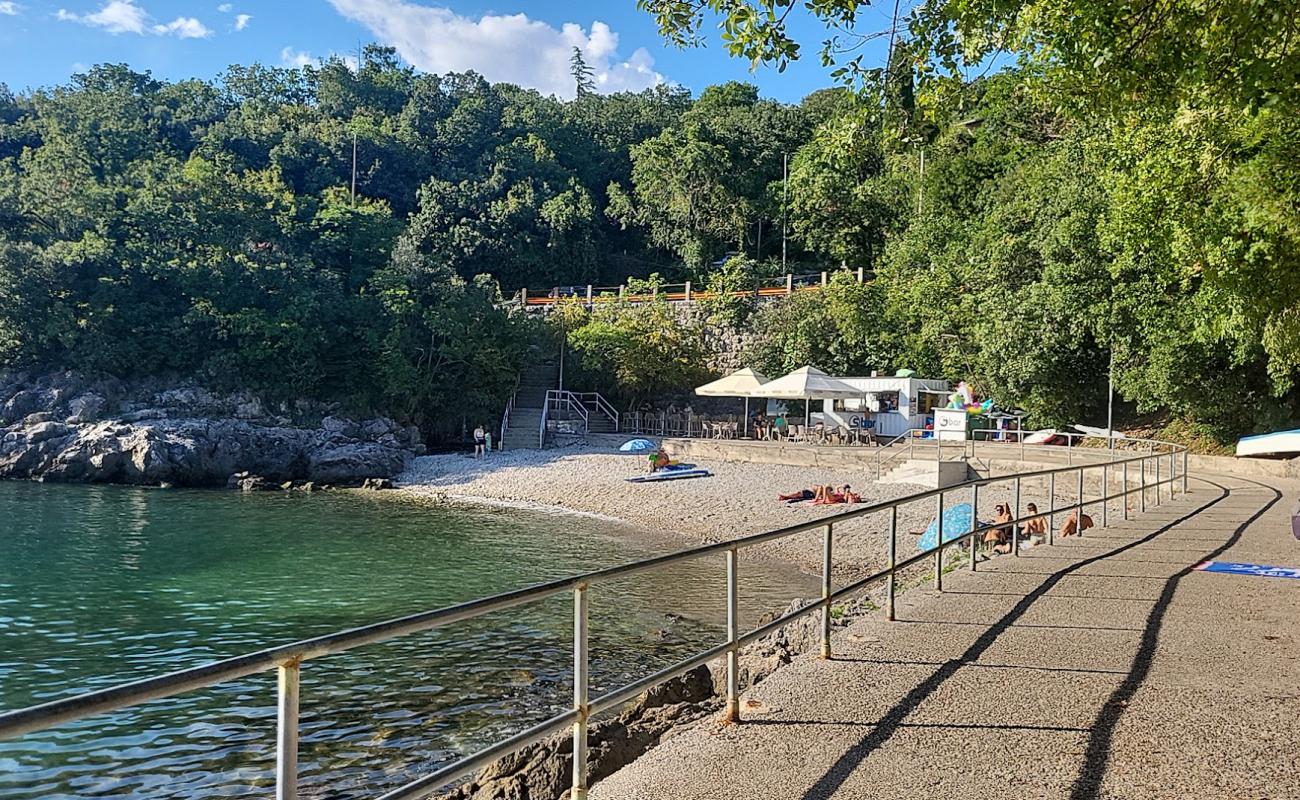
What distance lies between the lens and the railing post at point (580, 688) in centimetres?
343

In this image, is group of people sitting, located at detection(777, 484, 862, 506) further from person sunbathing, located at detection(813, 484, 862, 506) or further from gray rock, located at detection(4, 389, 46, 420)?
gray rock, located at detection(4, 389, 46, 420)

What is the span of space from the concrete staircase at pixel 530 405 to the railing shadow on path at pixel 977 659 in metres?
28.7

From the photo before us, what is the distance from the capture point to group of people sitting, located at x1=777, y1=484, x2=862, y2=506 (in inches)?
786

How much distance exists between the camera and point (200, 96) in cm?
6781

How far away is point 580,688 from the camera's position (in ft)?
11.3

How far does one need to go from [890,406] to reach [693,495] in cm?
1180

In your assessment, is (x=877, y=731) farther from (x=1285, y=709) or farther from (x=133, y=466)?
(x=133, y=466)

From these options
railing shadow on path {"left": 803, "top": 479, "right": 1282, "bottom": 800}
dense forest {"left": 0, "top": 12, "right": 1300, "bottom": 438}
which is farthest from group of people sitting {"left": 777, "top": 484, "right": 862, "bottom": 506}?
railing shadow on path {"left": 803, "top": 479, "right": 1282, "bottom": 800}

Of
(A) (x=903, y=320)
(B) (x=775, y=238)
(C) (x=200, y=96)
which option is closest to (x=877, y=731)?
(A) (x=903, y=320)

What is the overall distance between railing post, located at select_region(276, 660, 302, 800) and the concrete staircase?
3289cm

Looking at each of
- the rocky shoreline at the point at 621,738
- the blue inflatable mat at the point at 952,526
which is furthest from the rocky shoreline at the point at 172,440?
the rocky shoreline at the point at 621,738

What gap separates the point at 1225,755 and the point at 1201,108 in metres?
8.76

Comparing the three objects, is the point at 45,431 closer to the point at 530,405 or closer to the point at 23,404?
the point at 23,404

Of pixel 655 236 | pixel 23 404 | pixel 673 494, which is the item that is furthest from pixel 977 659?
pixel 655 236
